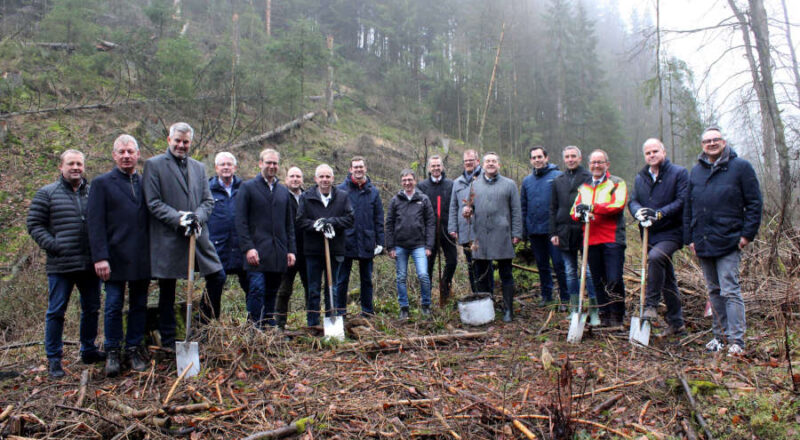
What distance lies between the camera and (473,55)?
965 inches

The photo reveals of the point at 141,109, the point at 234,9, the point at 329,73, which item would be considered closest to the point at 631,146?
the point at 329,73

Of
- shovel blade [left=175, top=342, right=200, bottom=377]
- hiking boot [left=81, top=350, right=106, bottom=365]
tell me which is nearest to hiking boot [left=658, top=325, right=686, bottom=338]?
shovel blade [left=175, top=342, right=200, bottom=377]

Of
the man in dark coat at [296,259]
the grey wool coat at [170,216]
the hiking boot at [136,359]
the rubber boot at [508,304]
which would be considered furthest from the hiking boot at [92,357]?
the rubber boot at [508,304]

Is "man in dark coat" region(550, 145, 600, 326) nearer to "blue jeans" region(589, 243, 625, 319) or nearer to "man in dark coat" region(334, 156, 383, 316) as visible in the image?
"blue jeans" region(589, 243, 625, 319)

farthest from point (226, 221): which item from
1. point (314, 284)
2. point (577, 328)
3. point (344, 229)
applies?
point (577, 328)

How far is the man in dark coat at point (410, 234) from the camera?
5852 millimetres

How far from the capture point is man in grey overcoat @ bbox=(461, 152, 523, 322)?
18.6 ft

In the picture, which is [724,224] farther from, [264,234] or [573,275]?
[264,234]

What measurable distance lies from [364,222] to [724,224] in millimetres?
3697

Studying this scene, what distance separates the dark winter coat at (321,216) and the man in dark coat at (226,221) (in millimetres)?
735

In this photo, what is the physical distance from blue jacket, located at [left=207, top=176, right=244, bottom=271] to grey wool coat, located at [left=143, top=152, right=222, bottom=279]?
0.80 m

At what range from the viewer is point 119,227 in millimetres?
3943

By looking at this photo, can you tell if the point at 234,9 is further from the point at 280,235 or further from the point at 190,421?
the point at 190,421

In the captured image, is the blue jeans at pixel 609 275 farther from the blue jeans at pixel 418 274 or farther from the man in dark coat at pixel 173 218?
the man in dark coat at pixel 173 218
